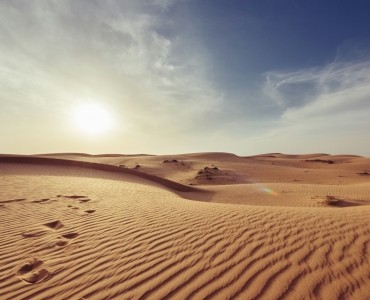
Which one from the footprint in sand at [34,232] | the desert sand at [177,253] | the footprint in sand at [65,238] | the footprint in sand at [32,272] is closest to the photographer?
the desert sand at [177,253]

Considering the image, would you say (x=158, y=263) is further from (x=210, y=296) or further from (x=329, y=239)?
(x=329, y=239)

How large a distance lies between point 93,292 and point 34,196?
602cm

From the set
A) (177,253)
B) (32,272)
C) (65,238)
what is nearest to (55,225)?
(65,238)

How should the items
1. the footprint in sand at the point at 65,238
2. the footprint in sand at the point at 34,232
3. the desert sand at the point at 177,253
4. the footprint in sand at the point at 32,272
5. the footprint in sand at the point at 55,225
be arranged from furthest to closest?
1. the footprint in sand at the point at 55,225
2. the footprint in sand at the point at 34,232
3. the footprint in sand at the point at 65,238
4. the footprint in sand at the point at 32,272
5. the desert sand at the point at 177,253

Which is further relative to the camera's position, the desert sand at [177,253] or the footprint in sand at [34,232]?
the footprint in sand at [34,232]

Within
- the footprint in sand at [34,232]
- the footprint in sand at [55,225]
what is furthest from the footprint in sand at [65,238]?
the footprint in sand at [55,225]

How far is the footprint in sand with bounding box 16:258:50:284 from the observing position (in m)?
2.69

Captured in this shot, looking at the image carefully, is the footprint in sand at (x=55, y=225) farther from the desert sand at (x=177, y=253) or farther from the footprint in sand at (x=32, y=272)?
the footprint in sand at (x=32, y=272)

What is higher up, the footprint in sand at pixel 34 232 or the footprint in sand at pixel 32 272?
Result: the footprint in sand at pixel 34 232

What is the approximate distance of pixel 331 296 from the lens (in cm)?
228

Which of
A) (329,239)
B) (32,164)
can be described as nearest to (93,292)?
(329,239)

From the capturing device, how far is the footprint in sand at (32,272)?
269 centimetres

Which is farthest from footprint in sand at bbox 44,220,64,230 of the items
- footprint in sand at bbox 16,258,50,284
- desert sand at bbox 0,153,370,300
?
footprint in sand at bbox 16,258,50,284

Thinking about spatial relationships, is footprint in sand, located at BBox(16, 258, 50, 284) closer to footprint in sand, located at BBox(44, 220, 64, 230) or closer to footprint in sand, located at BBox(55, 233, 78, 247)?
footprint in sand, located at BBox(55, 233, 78, 247)
